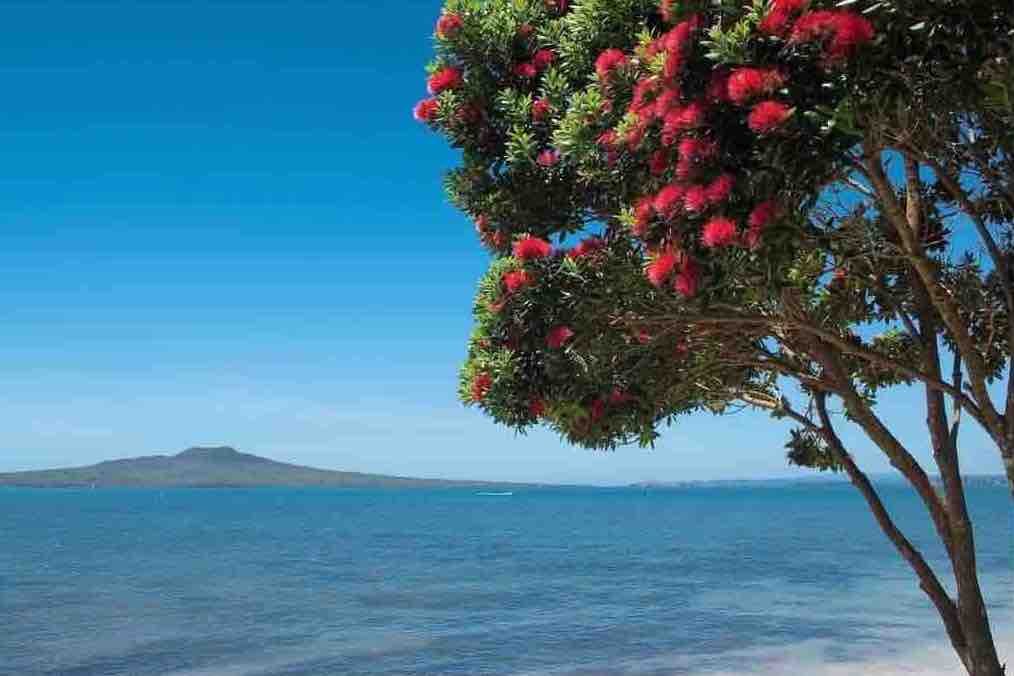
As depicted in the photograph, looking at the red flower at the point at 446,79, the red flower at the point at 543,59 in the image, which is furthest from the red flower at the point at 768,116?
the red flower at the point at 446,79

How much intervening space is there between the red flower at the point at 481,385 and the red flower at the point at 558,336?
26.7 inches

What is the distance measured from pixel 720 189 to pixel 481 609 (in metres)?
33.2

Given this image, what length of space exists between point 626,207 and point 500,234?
49.4 inches

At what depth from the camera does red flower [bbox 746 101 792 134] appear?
203 inches

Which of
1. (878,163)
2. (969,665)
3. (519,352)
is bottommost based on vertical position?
(969,665)

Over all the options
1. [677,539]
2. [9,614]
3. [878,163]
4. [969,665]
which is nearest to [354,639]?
[9,614]

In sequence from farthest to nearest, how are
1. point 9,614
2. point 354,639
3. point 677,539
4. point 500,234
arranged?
point 677,539
point 9,614
point 354,639
point 500,234

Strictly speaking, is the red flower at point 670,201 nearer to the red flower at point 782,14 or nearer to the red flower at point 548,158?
the red flower at point 782,14

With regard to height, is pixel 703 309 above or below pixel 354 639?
above

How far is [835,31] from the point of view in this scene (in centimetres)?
516

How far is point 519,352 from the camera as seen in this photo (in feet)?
25.5

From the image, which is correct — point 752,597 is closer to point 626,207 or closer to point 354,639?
point 354,639

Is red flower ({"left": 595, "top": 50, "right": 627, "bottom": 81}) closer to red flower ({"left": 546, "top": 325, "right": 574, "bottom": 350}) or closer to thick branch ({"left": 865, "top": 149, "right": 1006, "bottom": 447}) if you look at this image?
thick branch ({"left": 865, "top": 149, "right": 1006, "bottom": 447})

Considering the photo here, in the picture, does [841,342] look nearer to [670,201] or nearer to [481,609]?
[670,201]
